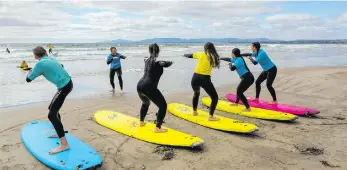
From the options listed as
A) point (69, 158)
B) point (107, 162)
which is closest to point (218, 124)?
point (107, 162)

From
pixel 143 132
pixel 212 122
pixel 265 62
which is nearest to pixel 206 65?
pixel 212 122

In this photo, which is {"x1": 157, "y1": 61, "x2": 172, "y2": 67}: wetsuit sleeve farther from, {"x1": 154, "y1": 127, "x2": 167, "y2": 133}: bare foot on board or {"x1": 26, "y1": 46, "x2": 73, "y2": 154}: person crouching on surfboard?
{"x1": 26, "y1": 46, "x2": 73, "y2": 154}: person crouching on surfboard

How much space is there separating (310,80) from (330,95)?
2620 millimetres

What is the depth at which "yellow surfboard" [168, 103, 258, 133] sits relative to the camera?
6.48 meters

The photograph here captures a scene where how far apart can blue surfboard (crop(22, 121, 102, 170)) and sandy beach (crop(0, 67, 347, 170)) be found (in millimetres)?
160

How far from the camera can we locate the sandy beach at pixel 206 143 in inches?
198

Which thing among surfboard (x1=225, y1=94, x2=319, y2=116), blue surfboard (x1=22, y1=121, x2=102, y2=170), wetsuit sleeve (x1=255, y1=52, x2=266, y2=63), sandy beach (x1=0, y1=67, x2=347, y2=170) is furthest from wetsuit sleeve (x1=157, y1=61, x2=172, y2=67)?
surfboard (x1=225, y1=94, x2=319, y2=116)

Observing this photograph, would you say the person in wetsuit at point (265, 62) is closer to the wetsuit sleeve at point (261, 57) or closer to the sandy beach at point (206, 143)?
the wetsuit sleeve at point (261, 57)

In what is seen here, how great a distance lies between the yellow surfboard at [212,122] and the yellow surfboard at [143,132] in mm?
1117

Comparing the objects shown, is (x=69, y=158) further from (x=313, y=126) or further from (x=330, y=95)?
(x=330, y=95)

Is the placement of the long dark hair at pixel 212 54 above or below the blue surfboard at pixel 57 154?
above

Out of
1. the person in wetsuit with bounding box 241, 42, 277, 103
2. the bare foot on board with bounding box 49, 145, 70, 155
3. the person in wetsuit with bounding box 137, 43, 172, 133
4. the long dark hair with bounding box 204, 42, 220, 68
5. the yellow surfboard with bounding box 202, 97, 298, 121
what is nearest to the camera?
the bare foot on board with bounding box 49, 145, 70, 155

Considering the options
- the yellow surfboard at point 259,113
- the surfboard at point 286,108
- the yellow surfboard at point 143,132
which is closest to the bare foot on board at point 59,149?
the yellow surfboard at point 143,132

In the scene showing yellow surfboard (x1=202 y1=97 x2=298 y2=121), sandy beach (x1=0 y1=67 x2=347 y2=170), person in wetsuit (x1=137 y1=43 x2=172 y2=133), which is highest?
person in wetsuit (x1=137 y1=43 x2=172 y2=133)
